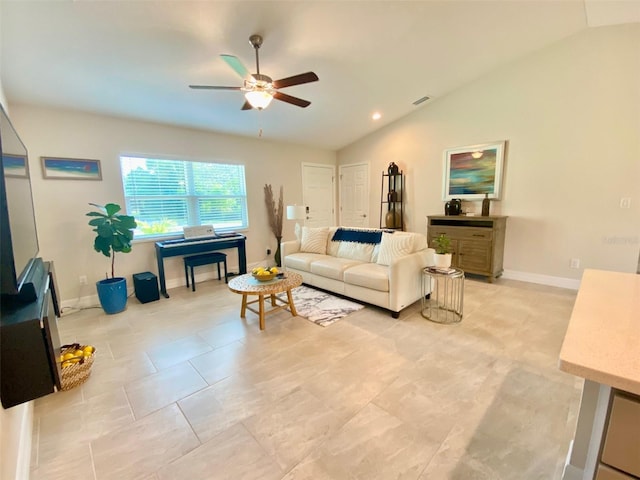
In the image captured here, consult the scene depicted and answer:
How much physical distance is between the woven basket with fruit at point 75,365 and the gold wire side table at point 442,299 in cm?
302

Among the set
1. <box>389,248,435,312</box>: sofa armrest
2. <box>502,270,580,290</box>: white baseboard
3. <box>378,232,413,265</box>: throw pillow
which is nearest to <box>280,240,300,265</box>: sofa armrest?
<box>378,232,413,265</box>: throw pillow

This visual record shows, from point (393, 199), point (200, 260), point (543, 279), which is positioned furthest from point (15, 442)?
point (543, 279)

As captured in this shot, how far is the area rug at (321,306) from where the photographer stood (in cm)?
300

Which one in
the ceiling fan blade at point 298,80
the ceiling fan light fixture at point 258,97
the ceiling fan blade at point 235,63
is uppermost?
the ceiling fan blade at point 235,63

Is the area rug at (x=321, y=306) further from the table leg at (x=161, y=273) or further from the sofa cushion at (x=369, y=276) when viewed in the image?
the table leg at (x=161, y=273)

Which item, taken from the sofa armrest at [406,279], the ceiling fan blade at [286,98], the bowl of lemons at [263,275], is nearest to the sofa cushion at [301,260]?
the bowl of lemons at [263,275]

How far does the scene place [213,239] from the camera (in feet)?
14.0

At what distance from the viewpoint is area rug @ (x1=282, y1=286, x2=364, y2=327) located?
118 inches

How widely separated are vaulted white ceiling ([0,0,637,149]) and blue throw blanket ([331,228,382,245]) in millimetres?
1943

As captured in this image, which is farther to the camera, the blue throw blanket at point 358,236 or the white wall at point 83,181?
the blue throw blanket at point 358,236

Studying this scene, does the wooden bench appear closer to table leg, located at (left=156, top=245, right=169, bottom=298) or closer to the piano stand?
the piano stand

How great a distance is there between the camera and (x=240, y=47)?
265 cm

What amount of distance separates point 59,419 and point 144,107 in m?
3.33

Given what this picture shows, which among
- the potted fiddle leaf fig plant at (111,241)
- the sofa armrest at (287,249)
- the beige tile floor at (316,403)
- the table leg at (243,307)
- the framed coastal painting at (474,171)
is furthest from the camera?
the sofa armrest at (287,249)
